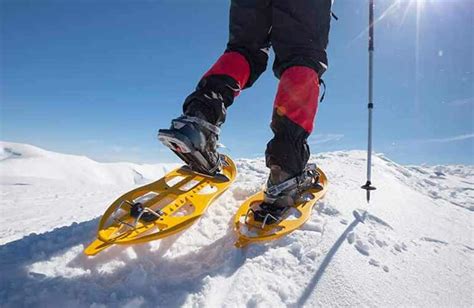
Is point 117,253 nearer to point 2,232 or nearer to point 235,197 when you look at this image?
point 235,197

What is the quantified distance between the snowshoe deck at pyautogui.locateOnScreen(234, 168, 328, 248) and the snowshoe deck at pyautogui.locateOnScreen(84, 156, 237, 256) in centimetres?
27

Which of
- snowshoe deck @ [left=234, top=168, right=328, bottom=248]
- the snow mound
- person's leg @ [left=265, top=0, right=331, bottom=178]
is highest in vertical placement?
person's leg @ [left=265, top=0, right=331, bottom=178]

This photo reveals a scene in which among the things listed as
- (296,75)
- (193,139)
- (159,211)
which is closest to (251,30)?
(296,75)

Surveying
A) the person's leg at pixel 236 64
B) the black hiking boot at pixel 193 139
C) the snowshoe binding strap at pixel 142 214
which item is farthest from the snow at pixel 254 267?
the person's leg at pixel 236 64

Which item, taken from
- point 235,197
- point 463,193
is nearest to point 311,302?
point 235,197

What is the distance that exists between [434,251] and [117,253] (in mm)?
2044

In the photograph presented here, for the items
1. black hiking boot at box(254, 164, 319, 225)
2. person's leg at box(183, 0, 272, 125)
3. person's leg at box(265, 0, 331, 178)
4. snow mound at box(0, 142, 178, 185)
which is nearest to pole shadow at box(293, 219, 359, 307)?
black hiking boot at box(254, 164, 319, 225)

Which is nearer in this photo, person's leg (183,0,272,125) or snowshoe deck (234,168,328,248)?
snowshoe deck (234,168,328,248)

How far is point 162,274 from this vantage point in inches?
58.3

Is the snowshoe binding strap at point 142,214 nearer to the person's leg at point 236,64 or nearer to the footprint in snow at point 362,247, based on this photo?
the person's leg at point 236,64

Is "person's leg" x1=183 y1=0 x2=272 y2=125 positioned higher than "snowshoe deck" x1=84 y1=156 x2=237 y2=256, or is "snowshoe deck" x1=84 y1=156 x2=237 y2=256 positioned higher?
"person's leg" x1=183 y1=0 x2=272 y2=125

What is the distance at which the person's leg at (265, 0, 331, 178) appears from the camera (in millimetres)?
1894

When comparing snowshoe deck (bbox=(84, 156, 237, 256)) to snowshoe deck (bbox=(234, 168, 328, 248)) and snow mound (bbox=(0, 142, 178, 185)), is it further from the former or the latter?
snow mound (bbox=(0, 142, 178, 185))

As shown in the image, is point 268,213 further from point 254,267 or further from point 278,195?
point 254,267
